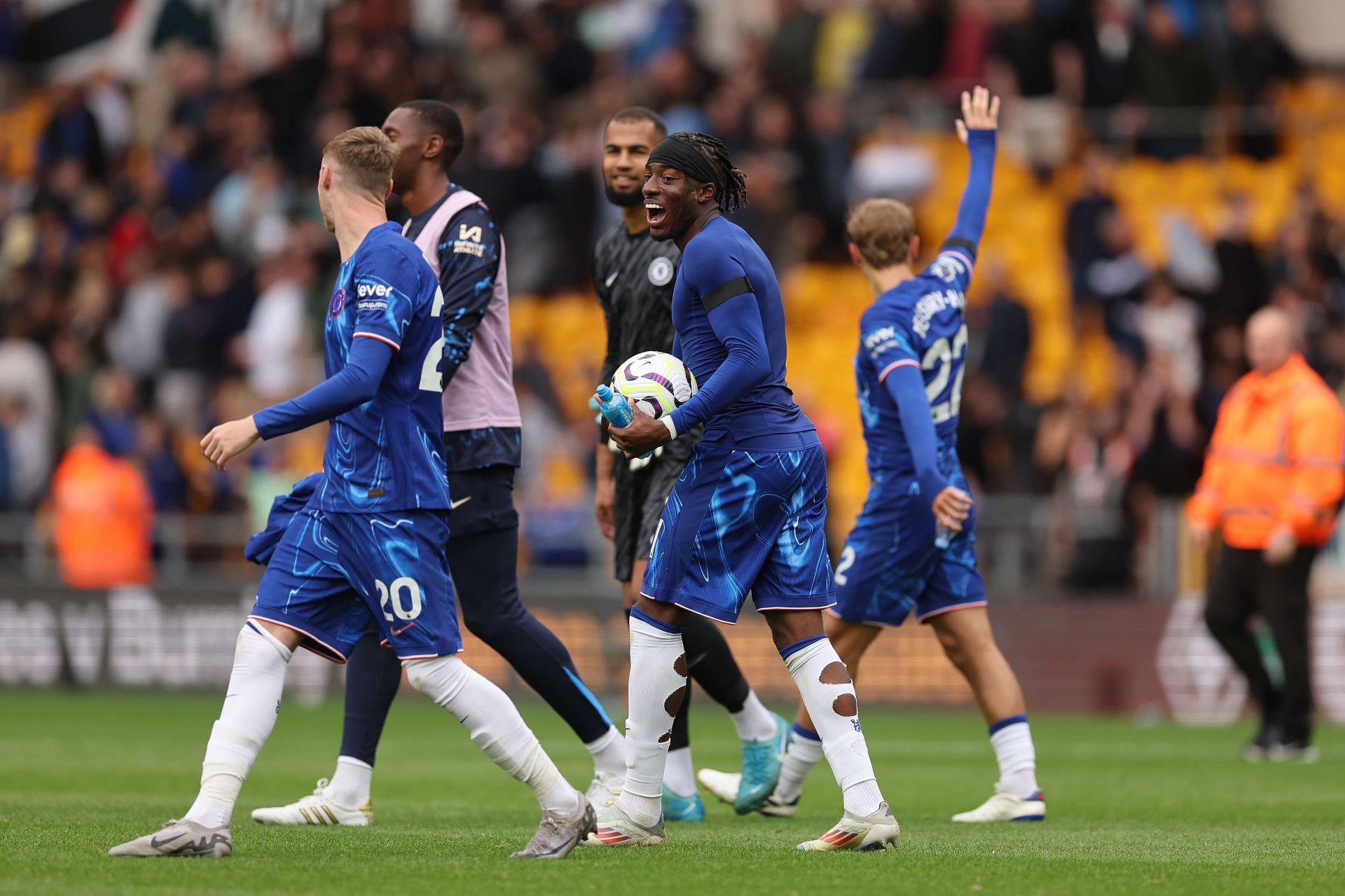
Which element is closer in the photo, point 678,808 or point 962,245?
point 678,808

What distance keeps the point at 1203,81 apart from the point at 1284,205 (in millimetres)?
1505

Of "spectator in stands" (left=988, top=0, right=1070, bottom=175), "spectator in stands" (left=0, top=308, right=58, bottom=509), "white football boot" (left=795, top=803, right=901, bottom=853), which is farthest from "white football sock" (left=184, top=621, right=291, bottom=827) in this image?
"spectator in stands" (left=988, top=0, right=1070, bottom=175)

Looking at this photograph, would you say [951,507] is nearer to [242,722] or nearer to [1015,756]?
[1015,756]

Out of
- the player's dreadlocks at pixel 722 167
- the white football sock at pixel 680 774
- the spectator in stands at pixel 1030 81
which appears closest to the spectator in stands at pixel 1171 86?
the spectator in stands at pixel 1030 81

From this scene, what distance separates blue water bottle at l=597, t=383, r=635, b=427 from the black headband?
2.75 ft

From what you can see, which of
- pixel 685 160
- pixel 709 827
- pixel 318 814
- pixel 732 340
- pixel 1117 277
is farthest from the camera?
pixel 1117 277

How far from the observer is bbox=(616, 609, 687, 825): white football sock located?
21.9 ft

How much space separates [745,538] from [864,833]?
1070mm

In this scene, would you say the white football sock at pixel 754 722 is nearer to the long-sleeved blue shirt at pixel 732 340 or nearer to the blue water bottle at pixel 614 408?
the long-sleeved blue shirt at pixel 732 340

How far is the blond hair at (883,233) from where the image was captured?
8.37m

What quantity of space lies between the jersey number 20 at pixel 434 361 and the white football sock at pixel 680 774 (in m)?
2.31

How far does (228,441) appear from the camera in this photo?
19.4ft

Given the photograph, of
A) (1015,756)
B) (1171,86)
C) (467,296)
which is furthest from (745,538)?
(1171,86)

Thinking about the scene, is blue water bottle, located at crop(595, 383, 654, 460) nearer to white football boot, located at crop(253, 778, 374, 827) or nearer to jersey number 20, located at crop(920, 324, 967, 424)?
jersey number 20, located at crop(920, 324, 967, 424)
